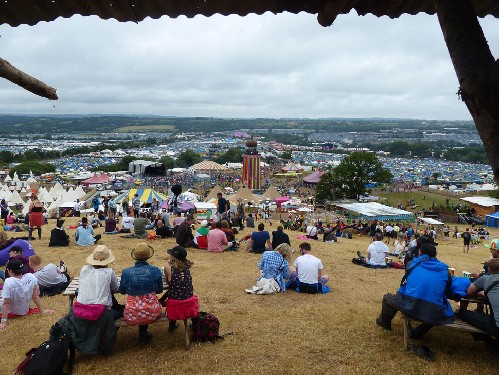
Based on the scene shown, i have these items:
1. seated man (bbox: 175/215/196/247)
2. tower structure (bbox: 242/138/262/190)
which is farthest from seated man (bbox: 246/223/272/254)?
tower structure (bbox: 242/138/262/190)

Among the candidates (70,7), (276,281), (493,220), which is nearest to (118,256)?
(276,281)

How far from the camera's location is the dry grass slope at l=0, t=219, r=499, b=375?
142 inches

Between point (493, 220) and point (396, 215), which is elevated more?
point (396, 215)

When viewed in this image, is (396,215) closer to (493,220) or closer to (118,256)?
(493,220)

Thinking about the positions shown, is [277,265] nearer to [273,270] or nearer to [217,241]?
[273,270]

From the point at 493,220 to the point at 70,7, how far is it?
31356 mm

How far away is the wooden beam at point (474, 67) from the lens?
62.4 inches

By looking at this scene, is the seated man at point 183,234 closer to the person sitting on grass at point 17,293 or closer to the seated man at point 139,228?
the seated man at point 139,228

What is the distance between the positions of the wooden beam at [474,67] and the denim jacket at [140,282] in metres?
3.20

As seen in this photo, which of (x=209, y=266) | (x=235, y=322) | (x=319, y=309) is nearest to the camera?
(x=235, y=322)

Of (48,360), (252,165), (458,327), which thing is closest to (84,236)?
(48,360)

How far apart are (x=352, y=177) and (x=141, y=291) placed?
1349 inches

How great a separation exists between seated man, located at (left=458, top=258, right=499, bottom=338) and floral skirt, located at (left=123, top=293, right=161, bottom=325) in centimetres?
293

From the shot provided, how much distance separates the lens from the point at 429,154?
13438 centimetres
